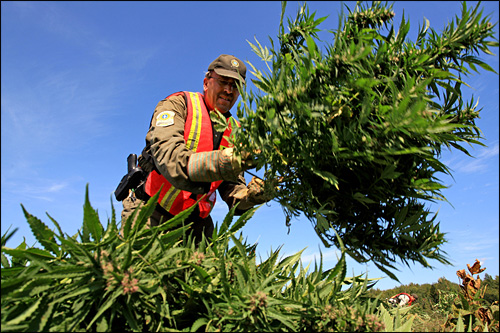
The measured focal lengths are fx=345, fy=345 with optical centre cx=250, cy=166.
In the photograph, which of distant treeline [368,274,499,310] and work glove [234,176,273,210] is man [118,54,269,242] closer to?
work glove [234,176,273,210]

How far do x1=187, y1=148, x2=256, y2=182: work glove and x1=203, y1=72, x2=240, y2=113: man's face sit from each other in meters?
1.03

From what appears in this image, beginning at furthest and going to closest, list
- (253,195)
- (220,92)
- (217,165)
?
1. (220,92)
2. (253,195)
3. (217,165)

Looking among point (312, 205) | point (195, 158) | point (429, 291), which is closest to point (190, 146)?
point (195, 158)

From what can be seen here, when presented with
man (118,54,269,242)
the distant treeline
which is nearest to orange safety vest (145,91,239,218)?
man (118,54,269,242)

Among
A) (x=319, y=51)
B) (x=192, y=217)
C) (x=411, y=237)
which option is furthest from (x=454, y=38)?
(x=192, y=217)

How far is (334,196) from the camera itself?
63.8 inches

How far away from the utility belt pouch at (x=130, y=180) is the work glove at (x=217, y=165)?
942 millimetres

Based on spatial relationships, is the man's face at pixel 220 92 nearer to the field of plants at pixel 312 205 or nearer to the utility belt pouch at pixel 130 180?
the utility belt pouch at pixel 130 180

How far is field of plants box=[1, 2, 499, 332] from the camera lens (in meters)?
1.34

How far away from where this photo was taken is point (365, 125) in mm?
1462

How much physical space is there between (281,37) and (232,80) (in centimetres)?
120

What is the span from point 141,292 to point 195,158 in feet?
2.74

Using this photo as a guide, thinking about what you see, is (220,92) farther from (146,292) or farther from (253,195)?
(146,292)

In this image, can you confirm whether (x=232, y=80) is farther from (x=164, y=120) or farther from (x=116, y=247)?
(x=116, y=247)
